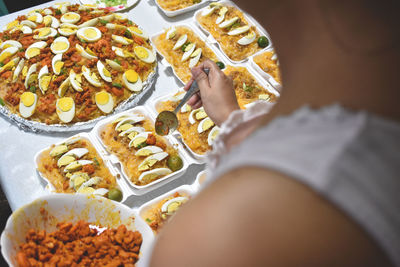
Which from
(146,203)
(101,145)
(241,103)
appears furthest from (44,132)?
(241,103)

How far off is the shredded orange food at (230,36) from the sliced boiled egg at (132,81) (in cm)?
66

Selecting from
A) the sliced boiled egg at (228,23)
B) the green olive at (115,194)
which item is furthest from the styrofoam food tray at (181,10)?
the green olive at (115,194)

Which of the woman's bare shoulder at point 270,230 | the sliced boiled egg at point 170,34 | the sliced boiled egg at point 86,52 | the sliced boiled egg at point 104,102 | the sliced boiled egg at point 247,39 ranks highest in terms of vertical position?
the woman's bare shoulder at point 270,230

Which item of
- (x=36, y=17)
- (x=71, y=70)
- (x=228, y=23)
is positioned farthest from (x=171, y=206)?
(x=36, y=17)

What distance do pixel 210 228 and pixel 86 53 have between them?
6.50 ft

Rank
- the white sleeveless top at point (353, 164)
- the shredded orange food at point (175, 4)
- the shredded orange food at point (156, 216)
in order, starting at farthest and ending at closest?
the shredded orange food at point (175, 4)
the shredded orange food at point (156, 216)
the white sleeveless top at point (353, 164)

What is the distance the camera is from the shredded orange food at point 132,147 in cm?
193

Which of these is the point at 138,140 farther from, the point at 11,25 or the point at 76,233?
the point at 11,25

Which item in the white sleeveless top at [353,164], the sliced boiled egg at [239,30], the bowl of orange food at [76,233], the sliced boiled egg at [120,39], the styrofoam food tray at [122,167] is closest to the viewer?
the white sleeveless top at [353,164]

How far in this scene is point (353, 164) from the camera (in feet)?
1.70

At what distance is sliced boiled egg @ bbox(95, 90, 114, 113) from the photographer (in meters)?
2.20

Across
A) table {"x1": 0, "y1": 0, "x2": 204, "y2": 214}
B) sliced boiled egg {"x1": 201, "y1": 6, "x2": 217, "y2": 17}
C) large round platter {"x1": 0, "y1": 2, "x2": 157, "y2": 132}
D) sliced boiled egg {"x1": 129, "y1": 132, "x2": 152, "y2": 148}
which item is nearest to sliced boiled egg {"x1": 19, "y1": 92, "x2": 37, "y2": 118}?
large round platter {"x1": 0, "y1": 2, "x2": 157, "y2": 132}

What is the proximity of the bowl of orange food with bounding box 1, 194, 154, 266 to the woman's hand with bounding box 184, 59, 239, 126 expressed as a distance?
0.55m

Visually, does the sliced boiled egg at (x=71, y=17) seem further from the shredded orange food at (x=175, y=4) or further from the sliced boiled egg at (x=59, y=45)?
the shredded orange food at (x=175, y=4)
